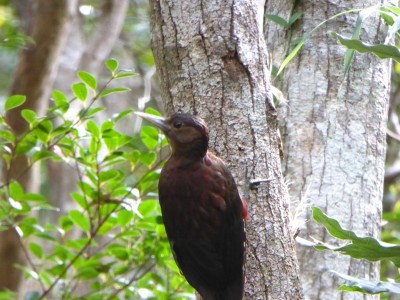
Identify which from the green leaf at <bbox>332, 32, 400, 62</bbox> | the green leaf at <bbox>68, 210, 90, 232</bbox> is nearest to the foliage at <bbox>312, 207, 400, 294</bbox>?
the green leaf at <bbox>332, 32, 400, 62</bbox>

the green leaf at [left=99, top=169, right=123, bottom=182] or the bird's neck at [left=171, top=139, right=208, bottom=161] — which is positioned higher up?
the bird's neck at [left=171, top=139, right=208, bottom=161]

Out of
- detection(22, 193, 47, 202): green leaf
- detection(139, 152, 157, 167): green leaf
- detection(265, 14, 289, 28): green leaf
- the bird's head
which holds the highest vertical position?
detection(265, 14, 289, 28): green leaf

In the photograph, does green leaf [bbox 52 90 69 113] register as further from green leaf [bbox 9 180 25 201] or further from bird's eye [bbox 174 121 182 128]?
bird's eye [bbox 174 121 182 128]

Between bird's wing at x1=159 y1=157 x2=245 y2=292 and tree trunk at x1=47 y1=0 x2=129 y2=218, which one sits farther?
tree trunk at x1=47 y1=0 x2=129 y2=218

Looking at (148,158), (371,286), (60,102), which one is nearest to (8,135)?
(60,102)

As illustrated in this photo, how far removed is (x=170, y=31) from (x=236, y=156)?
529mm

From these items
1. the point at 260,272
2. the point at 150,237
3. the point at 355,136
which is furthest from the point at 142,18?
the point at 260,272

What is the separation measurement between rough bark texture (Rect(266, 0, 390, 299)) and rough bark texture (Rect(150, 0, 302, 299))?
66 cm

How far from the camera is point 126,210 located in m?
4.27

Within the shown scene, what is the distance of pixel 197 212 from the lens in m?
3.32

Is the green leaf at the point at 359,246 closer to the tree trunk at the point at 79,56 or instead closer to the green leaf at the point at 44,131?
the green leaf at the point at 44,131

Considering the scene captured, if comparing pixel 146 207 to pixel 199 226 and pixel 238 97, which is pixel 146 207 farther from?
pixel 238 97

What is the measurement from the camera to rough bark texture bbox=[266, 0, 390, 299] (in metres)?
3.79

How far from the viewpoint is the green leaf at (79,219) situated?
14.2 feet
